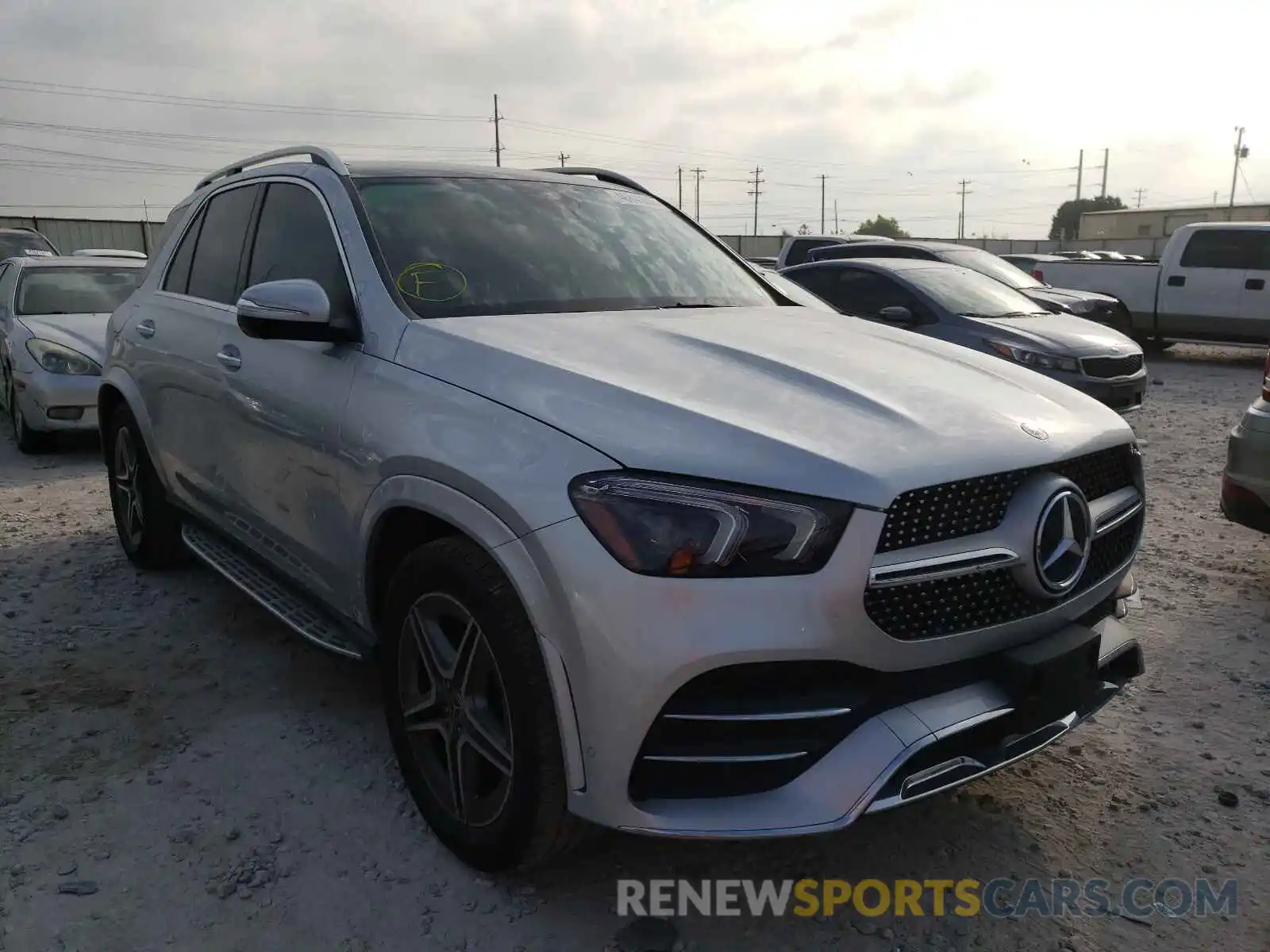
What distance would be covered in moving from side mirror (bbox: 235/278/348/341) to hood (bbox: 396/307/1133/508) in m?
0.27

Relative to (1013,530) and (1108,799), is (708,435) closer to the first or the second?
(1013,530)

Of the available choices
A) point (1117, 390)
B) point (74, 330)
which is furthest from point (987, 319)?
point (74, 330)

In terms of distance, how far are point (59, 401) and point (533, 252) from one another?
19.3 ft

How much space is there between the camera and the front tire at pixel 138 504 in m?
4.52

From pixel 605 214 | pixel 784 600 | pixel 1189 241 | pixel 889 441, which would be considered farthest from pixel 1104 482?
pixel 1189 241

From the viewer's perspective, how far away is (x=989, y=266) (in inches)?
447

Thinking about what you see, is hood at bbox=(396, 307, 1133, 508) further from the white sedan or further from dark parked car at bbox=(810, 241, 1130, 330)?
dark parked car at bbox=(810, 241, 1130, 330)

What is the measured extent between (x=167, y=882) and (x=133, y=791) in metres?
0.51

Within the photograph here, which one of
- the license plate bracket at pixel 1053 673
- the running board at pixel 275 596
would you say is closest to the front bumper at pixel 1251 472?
the license plate bracket at pixel 1053 673

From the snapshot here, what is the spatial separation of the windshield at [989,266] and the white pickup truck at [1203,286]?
10.2 feet

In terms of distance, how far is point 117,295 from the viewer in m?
8.98

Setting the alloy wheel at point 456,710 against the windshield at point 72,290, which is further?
the windshield at point 72,290

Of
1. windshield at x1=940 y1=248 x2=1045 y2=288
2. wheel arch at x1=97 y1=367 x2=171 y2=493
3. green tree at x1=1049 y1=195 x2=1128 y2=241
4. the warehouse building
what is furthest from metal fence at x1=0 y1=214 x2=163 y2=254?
green tree at x1=1049 y1=195 x2=1128 y2=241

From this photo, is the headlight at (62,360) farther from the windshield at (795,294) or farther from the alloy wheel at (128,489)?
the windshield at (795,294)
